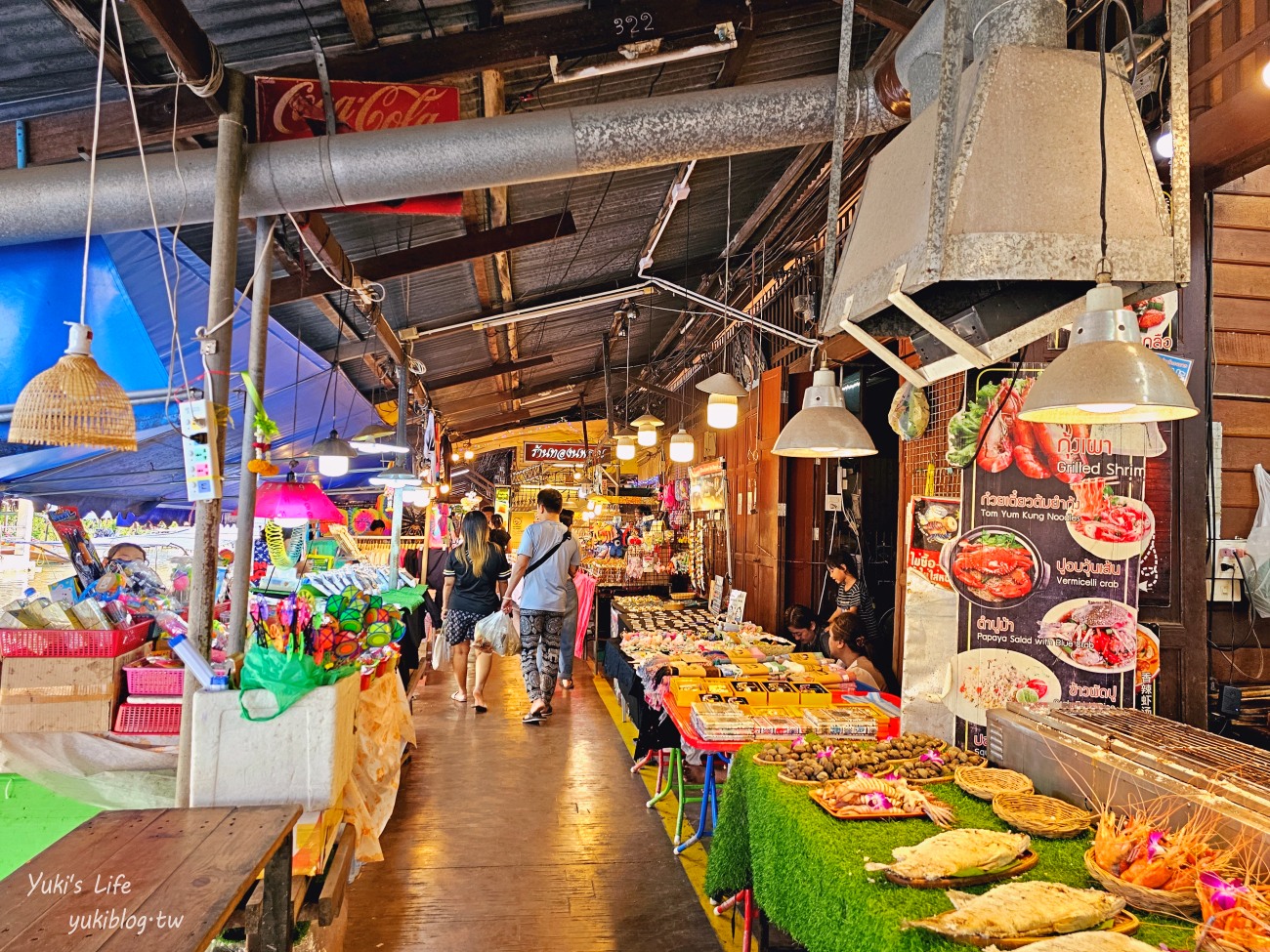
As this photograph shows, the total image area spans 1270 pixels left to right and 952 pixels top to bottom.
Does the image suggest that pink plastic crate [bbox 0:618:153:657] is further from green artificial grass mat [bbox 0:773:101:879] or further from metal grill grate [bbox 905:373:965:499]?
metal grill grate [bbox 905:373:965:499]

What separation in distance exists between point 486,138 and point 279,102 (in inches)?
38.2

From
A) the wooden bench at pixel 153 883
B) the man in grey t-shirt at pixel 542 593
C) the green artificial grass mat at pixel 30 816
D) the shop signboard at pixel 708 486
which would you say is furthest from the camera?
the shop signboard at pixel 708 486

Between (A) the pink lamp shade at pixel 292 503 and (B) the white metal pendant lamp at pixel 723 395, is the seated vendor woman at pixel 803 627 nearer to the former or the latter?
(B) the white metal pendant lamp at pixel 723 395

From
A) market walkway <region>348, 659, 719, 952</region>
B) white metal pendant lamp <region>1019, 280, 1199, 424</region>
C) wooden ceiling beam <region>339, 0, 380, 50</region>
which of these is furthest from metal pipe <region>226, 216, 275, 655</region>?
white metal pendant lamp <region>1019, 280, 1199, 424</region>

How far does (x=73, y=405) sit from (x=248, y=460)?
780mm

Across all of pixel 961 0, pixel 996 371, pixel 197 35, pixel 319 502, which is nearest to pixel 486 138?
pixel 197 35

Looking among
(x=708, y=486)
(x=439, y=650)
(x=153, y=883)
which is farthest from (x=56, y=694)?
(x=708, y=486)

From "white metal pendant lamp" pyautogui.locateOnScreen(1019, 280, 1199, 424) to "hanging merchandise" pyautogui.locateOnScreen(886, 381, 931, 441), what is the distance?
2534mm

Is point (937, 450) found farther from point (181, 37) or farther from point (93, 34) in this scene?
point (93, 34)

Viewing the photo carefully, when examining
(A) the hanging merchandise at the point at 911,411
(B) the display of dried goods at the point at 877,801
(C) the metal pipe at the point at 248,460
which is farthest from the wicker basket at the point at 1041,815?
(C) the metal pipe at the point at 248,460

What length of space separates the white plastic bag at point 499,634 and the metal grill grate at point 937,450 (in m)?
4.42

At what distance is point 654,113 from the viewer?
371cm

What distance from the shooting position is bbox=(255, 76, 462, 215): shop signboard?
3678 mm

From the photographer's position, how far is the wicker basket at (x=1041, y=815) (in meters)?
2.54
